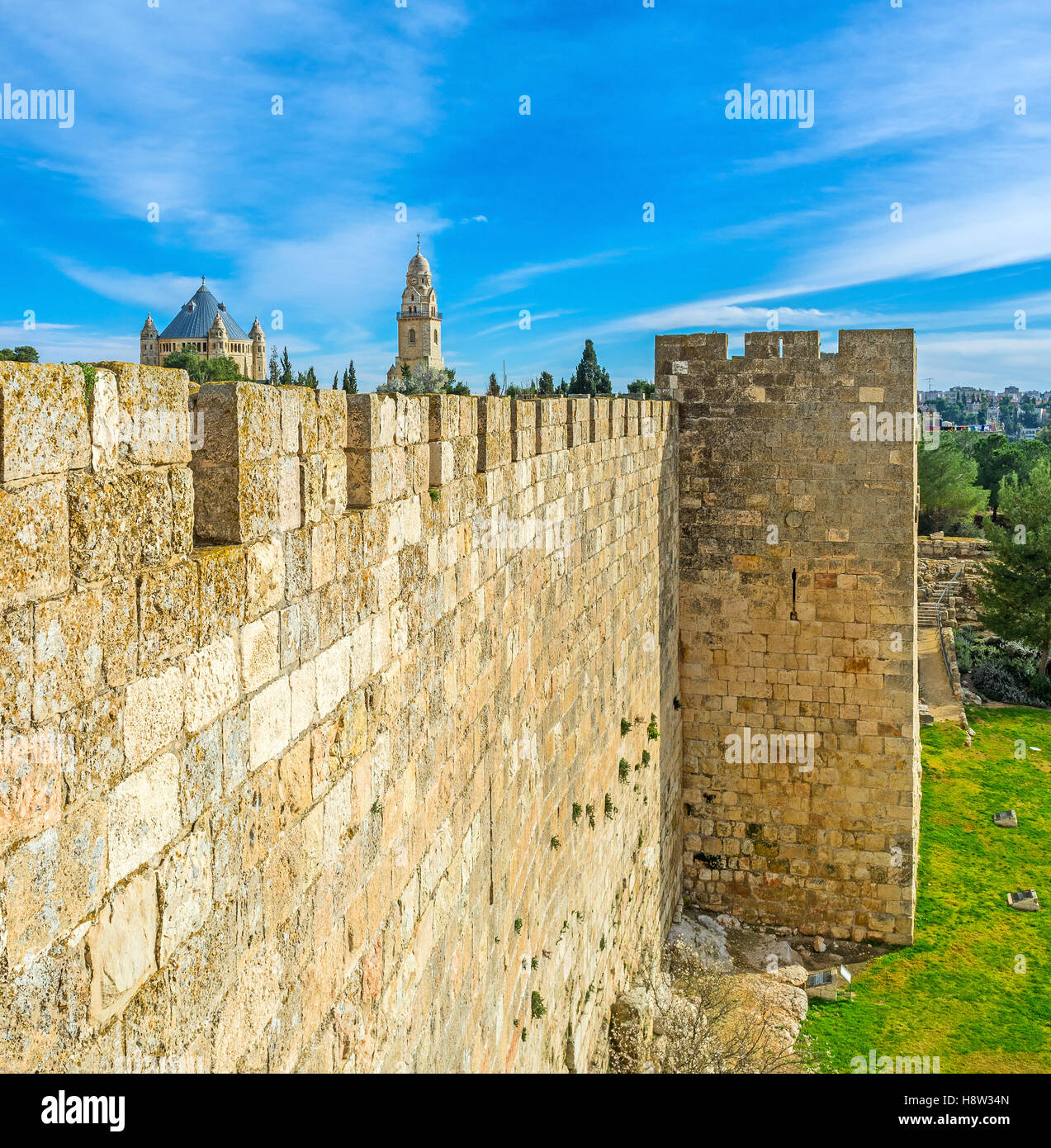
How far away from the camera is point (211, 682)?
2.04m

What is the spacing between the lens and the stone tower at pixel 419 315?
46.4 meters

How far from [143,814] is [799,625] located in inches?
348

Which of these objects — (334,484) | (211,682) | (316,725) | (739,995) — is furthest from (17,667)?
(739,995)

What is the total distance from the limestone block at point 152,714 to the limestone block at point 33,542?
28 cm

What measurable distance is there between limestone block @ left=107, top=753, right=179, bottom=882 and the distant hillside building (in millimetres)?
34609

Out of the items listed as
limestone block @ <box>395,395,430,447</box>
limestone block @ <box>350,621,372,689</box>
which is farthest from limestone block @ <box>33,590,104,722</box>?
limestone block @ <box>395,395,430,447</box>

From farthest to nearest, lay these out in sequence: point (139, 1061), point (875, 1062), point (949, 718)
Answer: point (949, 718)
point (875, 1062)
point (139, 1061)

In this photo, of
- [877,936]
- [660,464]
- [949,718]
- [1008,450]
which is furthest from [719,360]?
[1008,450]

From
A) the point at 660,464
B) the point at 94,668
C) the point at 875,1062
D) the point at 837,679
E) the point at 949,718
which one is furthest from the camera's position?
the point at 949,718

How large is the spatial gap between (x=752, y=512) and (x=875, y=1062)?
507 centimetres

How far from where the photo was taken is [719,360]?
32.4ft

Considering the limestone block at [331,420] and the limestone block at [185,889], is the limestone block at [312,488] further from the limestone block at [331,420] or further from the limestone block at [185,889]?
the limestone block at [185,889]

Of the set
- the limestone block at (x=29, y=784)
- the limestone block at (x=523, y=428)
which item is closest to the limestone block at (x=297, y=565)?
the limestone block at (x=29, y=784)
